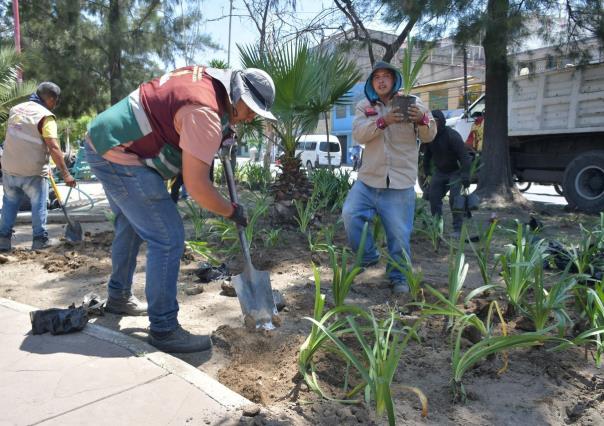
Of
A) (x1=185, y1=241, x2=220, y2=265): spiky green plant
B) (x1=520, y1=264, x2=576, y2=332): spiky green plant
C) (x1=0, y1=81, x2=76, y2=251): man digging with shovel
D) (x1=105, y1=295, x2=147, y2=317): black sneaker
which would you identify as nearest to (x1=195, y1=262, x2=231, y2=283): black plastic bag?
(x1=185, y1=241, x2=220, y2=265): spiky green plant

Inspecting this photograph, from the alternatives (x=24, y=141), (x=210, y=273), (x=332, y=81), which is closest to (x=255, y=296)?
(x=210, y=273)

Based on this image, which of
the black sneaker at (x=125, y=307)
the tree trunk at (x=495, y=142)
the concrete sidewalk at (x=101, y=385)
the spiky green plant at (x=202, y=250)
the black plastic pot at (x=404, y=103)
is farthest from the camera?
the tree trunk at (x=495, y=142)

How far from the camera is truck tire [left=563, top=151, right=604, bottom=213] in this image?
8.03 m

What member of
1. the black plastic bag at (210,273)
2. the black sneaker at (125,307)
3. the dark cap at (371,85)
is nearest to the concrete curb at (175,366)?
the black sneaker at (125,307)

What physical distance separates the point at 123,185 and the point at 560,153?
8649 mm

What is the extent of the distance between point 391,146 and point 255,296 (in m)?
1.56

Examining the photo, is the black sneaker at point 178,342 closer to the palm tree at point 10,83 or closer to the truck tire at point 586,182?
the truck tire at point 586,182

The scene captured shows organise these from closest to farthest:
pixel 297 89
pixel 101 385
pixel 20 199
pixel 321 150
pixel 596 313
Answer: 1. pixel 101 385
2. pixel 596 313
3. pixel 20 199
4. pixel 297 89
5. pixel 321 150

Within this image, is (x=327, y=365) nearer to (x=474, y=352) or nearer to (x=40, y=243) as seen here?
(x=474, y=352)

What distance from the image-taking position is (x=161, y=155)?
260 centimetres

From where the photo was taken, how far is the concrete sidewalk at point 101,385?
1993 mm

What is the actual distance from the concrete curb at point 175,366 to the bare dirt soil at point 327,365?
Answer: 0.36 ft

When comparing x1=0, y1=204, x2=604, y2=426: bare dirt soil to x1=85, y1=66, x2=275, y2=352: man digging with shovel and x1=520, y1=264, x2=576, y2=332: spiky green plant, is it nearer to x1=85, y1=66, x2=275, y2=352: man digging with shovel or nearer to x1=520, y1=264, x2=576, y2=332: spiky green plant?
x1=520, y1=264, x2=576, y2=332: spiky green plant

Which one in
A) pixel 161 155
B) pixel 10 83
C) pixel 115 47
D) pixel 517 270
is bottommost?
pixel 517 270
